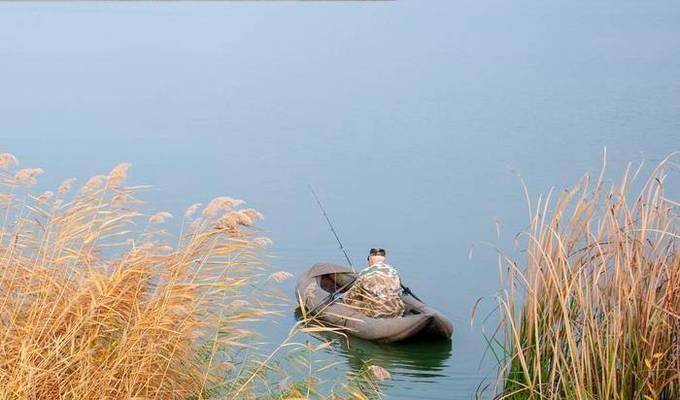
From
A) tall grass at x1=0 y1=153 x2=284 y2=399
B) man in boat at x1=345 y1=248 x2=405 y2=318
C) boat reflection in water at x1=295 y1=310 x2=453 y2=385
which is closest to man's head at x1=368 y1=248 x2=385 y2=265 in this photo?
man in boat at x1=345 y1=248 x2=405 y2=318

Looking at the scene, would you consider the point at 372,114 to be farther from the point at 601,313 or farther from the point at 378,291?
the point at 601,313

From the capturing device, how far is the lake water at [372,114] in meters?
15.6

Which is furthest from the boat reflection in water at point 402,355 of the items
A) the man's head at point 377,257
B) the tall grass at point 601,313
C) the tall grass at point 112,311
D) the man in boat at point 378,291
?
the tall grass at point 601,313

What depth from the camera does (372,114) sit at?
24.6 m

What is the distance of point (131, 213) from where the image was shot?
249 inches

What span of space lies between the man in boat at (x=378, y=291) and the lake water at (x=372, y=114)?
36cm

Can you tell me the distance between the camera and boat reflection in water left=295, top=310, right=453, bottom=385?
10914mm

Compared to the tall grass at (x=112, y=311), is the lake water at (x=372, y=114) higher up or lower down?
lower down

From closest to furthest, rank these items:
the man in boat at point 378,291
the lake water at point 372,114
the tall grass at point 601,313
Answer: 1. the tall grass at point 601,313
2. the man in boat at point 378,291
3. the lake water at point 372,114

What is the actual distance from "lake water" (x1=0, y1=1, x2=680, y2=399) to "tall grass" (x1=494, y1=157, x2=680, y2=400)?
13.4 feet

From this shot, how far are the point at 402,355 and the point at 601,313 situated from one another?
549 cm

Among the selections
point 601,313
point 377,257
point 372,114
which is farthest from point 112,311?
point 372,114

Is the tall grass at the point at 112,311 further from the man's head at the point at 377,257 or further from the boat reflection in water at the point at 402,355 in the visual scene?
the man's head at the point at 377,257

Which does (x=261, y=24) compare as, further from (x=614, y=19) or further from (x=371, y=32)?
(x=614, y=19)
